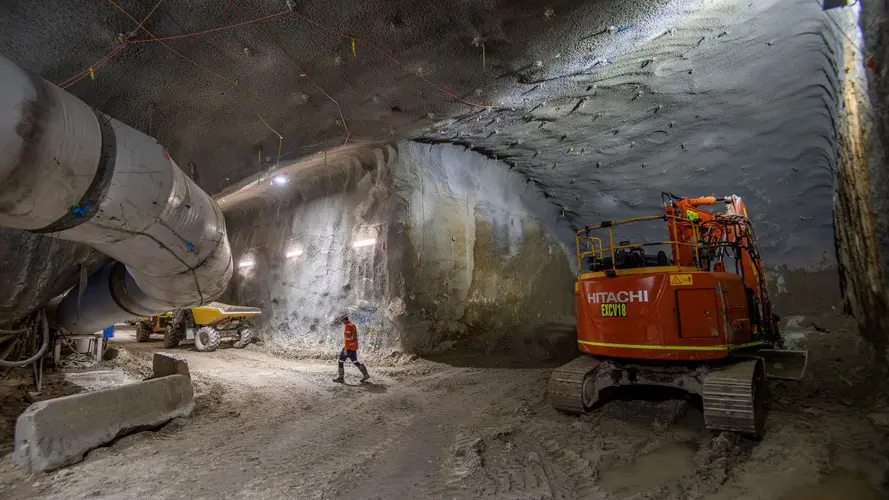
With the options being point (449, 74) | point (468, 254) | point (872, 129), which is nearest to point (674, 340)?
point (872, 129)

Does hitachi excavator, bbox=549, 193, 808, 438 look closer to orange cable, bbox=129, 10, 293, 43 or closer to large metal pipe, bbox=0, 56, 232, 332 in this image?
large metal pipe, bbox=0, 56, 232, 332

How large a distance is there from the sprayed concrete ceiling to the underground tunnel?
5 centimetres

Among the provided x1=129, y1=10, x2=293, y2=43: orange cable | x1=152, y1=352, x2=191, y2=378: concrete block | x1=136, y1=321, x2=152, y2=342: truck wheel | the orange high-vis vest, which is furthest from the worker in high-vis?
x1=136, y1=321, x2=152, y2=342: truck wheel

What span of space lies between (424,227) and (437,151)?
7.40 feet

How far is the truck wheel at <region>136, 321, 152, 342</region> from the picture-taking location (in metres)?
16.2

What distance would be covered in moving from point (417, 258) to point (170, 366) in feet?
18.7

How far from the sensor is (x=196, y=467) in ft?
14.2

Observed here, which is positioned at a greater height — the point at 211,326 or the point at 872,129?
the point at 872,129

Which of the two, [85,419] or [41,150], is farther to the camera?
[85,419]

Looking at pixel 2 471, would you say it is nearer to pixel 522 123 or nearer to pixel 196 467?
pixel 196 467

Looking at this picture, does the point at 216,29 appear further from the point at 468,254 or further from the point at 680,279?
the point at 468,254

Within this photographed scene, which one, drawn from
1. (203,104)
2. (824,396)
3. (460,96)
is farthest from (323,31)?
(824,396)

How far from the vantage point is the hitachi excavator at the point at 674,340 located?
4.52 m

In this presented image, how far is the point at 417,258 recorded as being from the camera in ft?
35.0
